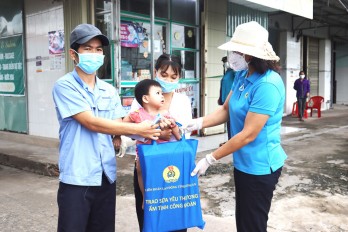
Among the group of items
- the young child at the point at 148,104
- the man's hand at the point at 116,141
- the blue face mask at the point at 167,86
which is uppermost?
the blue face mask at the point at 167,86

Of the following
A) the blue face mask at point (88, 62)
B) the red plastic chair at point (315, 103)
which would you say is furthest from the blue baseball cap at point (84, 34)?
the red plastic chair at point (315, 103)

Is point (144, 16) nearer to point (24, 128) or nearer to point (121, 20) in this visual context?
point (121, 20)

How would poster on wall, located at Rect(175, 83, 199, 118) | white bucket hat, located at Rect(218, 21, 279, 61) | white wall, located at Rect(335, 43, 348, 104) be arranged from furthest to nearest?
white wall, located at Rect(335, 43, 348, 104)
poster on wall, located at Rect(175, 83, 199, 118)
white bucket hat, located at Rect(218, 21, 279, 61)

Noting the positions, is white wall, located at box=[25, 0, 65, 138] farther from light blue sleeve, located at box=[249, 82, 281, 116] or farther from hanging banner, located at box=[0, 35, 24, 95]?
light blue sleeve, located at box=[249, 82, 281, 116]

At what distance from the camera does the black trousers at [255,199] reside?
7.43 ft

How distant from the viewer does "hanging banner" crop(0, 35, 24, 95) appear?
841cm

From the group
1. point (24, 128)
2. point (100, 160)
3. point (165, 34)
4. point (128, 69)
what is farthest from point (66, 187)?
point (24, 128)

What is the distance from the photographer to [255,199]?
2275 mm

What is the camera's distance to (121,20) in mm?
6996

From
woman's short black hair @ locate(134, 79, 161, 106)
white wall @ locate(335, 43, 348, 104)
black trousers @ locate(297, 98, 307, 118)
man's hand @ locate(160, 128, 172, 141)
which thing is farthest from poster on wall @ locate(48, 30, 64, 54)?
white wall @ locate(335, 43, 348, 104)

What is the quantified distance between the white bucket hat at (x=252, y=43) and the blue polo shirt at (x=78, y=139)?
91 cm

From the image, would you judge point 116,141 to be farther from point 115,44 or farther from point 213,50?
point 213,50

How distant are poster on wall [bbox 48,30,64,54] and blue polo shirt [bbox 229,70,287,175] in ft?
18.6

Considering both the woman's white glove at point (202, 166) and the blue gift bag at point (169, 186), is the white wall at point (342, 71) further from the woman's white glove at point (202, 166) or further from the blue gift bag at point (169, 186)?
the blue gift bag at point (169, 186)
